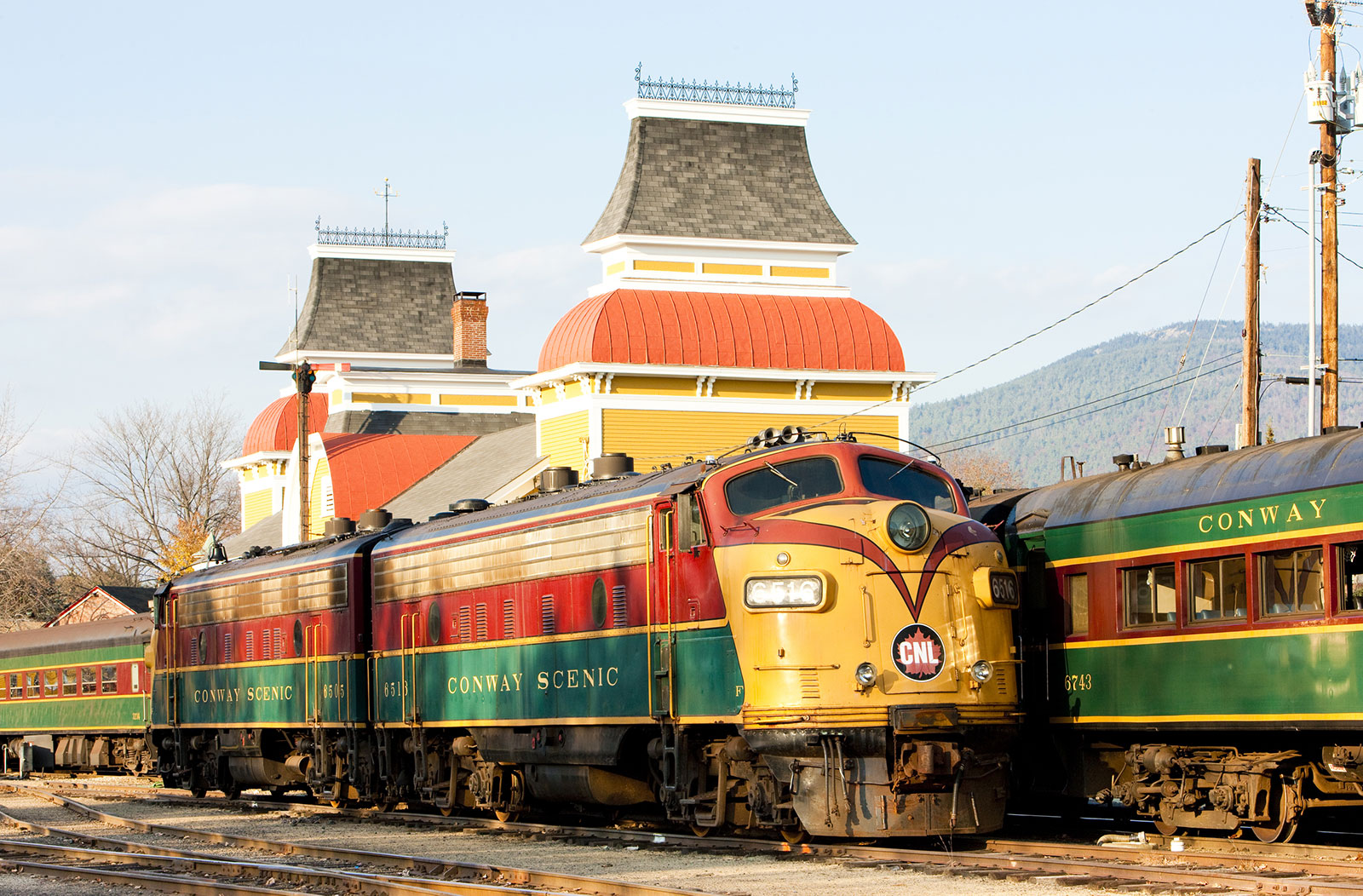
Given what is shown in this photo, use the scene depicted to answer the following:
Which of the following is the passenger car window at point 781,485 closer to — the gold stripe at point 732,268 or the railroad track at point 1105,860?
the railroad track at point 1105,860

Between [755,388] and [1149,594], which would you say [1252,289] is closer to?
[1149,594]


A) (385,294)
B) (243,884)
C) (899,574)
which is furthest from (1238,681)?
(385,294)

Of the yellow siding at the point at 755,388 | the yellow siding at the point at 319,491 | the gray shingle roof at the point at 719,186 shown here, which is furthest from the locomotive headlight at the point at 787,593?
the yellow siding at the point at 319,491

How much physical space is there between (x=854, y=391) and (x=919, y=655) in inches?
1146

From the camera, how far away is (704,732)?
17.6 metres

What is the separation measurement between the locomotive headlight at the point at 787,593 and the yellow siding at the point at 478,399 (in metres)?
47.4

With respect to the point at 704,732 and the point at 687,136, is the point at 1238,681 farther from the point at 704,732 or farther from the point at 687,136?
the point at 687,136

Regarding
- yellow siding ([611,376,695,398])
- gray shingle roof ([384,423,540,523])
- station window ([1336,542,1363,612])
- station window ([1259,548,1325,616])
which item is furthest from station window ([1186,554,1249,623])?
gray shingle roof ([384,423,540,523])

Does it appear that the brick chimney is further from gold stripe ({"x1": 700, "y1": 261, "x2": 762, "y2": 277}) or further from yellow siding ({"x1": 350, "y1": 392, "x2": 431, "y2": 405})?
gold stripe ({"x1": 700, "y1": 261, "x2": 762, "y2": 277})

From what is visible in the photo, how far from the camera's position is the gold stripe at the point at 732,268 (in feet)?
154

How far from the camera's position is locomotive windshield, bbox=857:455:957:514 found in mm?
17375

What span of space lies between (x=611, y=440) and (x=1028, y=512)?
2441 cm

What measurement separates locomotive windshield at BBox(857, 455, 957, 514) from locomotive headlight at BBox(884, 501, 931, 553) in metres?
0.81

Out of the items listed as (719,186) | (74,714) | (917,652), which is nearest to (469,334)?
(719,186)
